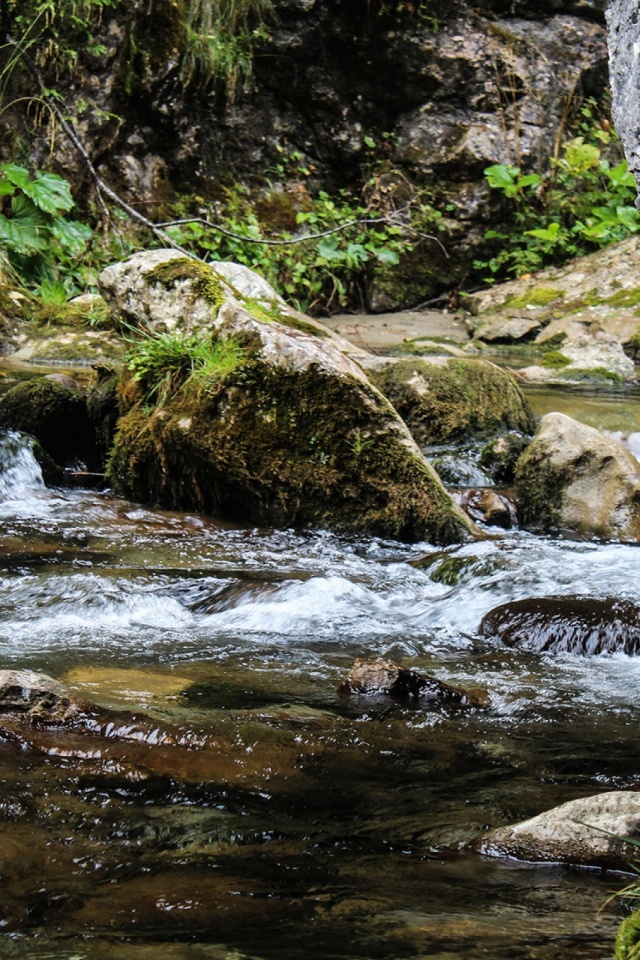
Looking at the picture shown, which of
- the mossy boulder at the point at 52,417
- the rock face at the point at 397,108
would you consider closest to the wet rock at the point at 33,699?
the mossy boulder at the point at 52,417

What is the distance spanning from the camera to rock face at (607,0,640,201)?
211 centimetres

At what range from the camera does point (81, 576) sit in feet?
13.3

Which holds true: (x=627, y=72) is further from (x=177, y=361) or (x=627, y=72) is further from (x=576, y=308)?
(x=576, y=308)

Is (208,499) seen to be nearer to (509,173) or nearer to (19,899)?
(19,899)

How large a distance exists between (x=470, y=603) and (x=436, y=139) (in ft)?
31.6

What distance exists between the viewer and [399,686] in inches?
114

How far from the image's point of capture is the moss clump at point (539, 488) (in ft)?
17.7

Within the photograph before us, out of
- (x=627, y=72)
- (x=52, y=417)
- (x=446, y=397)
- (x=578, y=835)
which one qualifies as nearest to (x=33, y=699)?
(x=578, y=835)

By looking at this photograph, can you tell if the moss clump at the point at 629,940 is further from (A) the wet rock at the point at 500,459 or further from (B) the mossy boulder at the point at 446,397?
(B) the mossy boulder at the point at 446,397

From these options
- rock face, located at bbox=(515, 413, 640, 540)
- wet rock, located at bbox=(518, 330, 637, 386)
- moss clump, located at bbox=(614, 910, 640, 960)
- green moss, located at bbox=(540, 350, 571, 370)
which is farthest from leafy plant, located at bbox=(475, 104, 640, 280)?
moss clump, located at bbox=(614, 910, 640, 960)

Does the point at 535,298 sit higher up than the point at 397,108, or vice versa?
the point at 397,108

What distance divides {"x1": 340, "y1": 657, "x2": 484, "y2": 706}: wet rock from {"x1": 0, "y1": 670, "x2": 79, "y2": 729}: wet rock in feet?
2.92

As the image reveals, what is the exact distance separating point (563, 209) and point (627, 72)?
427 inches

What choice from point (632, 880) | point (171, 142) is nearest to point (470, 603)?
point (632, 880)
